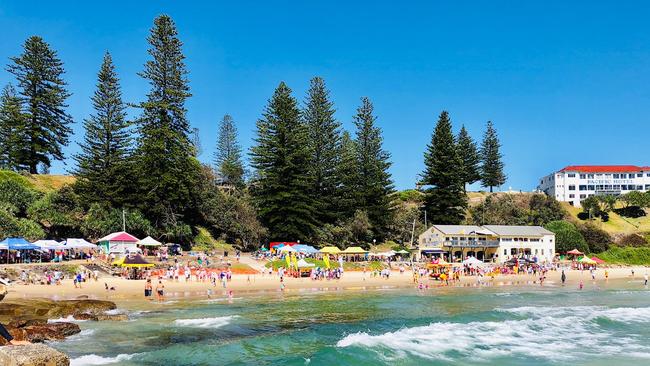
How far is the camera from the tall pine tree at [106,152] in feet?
138

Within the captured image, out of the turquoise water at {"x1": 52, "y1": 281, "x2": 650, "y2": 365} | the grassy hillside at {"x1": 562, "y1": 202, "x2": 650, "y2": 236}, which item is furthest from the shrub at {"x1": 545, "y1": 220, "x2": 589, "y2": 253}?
the turquoise water at {"x1": 52, "y1": 281, "x2": 650, "y2": 365}

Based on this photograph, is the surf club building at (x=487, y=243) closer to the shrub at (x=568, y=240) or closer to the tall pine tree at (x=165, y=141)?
the shrub at (x=568, y=240)

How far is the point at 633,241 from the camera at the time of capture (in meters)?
62.4

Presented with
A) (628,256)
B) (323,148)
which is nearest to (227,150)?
(323,148)

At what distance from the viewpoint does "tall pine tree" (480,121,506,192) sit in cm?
7575

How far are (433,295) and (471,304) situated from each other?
13.4 ft

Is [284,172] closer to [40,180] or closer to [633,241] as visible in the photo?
[40,180]

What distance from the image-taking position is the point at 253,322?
18.3m

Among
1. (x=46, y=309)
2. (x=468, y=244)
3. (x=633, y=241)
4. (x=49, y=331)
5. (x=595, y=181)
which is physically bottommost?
(x=49, y=331)

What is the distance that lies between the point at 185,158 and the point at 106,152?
23.2 ft

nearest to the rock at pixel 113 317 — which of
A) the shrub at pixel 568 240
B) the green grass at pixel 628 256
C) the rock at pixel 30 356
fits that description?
the rock at pixel 30 356

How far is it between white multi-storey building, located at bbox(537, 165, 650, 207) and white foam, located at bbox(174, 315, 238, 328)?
76184 mm

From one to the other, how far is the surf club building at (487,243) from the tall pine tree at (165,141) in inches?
950

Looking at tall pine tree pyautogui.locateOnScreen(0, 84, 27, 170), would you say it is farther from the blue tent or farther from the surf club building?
the surf club building
